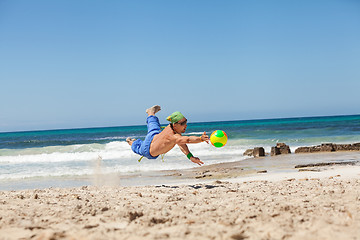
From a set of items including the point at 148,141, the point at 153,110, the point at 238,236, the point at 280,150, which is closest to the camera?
the point at 238,236

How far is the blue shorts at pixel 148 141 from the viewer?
6.15m

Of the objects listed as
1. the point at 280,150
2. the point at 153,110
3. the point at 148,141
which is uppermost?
the point at 153,110

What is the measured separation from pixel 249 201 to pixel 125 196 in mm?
1974

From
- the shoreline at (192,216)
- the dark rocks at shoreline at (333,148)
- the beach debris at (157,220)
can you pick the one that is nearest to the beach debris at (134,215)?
the shoreline at (192,216)

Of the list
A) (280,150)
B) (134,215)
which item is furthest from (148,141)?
(280,150)

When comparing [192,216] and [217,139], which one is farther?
[217,139]

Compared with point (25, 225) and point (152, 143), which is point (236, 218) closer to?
point (25, 225)

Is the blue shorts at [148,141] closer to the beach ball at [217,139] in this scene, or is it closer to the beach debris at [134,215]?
the beach ball at [217,139]

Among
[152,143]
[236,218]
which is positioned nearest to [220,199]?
[236,218]

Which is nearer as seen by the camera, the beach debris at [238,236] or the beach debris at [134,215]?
the beach debris at [238,236]

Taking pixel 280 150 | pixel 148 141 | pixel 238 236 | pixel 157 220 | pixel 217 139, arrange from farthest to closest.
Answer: pixel 280 150, pixel 148 141, pixel 217 139, pixel 157 220, pixel 238 236

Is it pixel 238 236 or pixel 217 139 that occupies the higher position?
pixel 217 139

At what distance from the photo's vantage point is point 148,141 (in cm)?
616

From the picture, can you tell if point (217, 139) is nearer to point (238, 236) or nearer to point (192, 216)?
point (192, 216)
